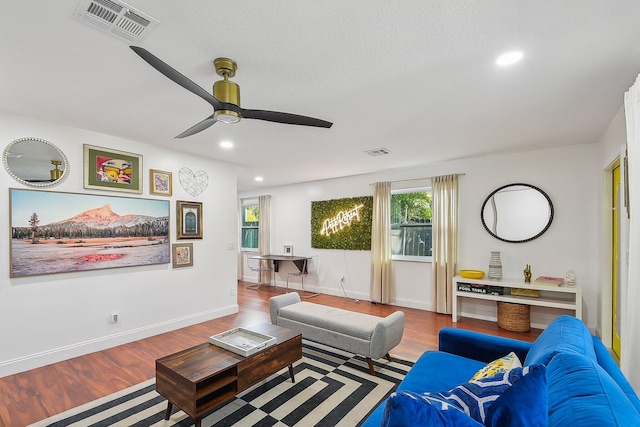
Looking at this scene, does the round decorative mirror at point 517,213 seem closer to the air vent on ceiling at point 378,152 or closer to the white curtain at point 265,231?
the air vent on ceiling at point 378,152

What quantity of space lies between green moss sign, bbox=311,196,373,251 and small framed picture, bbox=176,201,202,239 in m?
2.76

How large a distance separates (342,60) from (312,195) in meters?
4.86

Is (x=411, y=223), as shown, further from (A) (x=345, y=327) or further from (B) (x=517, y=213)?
(A) (x=345, y=327)

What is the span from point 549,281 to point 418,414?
418 centimetres

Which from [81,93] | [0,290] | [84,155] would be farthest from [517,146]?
[0,290]

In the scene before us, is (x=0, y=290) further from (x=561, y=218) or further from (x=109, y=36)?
(x=561, y=218)

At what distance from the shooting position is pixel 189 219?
175 inches

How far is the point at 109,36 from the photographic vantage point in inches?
70.2

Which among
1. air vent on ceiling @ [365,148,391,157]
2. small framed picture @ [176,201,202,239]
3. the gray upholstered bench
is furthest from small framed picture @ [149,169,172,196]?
air vent on ceiling @ [365,148,391,157]

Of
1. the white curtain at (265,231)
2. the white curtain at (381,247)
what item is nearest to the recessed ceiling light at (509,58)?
the white curtain at (381,247)

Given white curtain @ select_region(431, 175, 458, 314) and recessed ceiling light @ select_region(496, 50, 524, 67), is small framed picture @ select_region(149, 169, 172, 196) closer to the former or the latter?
recessed ceiling light @ select_region(496, 50, 524, 67)

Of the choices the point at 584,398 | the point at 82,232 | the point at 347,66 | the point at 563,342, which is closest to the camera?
the point at 584,398

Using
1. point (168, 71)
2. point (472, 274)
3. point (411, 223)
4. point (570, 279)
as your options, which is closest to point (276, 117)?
point (168, 71)

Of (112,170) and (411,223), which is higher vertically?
(112,170)
